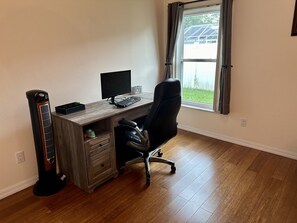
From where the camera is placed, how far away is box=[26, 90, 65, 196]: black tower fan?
1898mm

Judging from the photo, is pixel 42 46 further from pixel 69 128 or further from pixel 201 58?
pixel 201 58

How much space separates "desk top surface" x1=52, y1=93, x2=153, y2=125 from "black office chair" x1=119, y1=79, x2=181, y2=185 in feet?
0.55

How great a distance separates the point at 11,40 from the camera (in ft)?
6.28

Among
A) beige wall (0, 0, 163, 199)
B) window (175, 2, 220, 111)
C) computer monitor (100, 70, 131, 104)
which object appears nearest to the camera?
beige wall (0, 0, 163, 199)

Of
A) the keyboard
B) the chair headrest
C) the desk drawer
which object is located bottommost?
the desk drawer

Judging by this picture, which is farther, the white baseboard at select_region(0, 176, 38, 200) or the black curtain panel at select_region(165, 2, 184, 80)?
the black curtain panel at select_region(165, 2, 184, 80)

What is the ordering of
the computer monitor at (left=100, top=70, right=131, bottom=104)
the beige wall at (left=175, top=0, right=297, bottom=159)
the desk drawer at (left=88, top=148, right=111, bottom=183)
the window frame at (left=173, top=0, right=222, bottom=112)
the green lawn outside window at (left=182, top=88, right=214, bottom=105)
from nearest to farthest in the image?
the desk drawer at (left=88, top=148, right=111, bottom=183)
the computer monitor at (left=100, top=70, right=131, bottom=104)
the beige wall at (left=175, top=0, right=297, bottom=159)
the window frame at (left=173, top=0, right=222, bottom=112)
the green lawn outside window at (left=182, top=88, right=214, bottom=105)

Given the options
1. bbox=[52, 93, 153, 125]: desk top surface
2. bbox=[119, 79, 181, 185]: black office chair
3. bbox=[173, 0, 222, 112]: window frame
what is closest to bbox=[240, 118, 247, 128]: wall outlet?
bbox=[173, 0, 222, 112]: window frame

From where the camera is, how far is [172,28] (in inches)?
132

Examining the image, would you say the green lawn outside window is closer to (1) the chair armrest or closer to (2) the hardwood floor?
(2) the hardwood floor

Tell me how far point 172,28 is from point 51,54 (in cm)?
197

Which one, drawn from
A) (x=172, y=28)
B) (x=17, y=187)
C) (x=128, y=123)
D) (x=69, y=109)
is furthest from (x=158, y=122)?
(x=172, y=28)

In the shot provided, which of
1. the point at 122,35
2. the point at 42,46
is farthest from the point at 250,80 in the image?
the point at 42,46

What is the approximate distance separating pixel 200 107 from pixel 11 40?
273 cm
